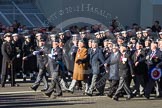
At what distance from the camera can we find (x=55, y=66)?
17859 mm

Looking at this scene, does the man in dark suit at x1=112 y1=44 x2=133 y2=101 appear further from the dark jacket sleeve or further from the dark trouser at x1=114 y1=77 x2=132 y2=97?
the dark jacket sleeve

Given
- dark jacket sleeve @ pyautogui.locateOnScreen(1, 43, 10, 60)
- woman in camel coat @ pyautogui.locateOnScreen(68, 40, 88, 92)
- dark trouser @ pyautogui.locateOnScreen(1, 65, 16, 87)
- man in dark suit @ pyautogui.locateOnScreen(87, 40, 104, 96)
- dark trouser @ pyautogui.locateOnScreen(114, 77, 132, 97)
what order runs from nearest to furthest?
dark trouser @ pyautogui.locateOnScreen(114, 77, 132, 97), man in dark suit @ pyautogui.locateOnScreen(87, 40, 104, 96), woman in camel coat @ pyautogui.locateOnScreen(68, 40, 88, 92), dark trouser @ pyautogui.locateOnScreen(1, 65, 16, 87), dark jacket sleeve @ pyautogui.locateOnScreen(1, 43, 10, 60)

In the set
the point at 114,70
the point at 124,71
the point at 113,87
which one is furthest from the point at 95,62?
the point at 124,71

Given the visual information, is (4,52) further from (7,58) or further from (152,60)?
(152,60)

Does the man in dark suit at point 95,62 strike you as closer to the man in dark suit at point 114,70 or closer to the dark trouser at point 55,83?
the man in dark suit at point 114,70

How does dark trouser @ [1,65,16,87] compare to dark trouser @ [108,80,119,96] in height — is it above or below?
above

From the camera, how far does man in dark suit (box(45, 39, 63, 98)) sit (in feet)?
58.1

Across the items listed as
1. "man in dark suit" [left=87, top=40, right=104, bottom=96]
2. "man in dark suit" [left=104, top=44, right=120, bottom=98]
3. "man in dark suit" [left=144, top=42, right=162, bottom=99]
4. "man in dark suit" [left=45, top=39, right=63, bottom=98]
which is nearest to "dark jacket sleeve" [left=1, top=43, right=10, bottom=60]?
"man in dark suit" [left=45, top=39, right=63, bottom=98]

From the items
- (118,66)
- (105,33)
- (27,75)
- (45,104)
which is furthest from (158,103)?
(27,75)

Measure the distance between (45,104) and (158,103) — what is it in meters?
3.17

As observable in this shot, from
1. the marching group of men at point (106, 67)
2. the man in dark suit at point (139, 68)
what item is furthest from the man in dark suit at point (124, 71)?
the man in dark suit at point (139, 68)

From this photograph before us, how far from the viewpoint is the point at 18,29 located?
25781 mm

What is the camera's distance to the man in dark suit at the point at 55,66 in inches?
697

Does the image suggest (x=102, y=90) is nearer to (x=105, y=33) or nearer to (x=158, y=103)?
(x=158, y=103)
